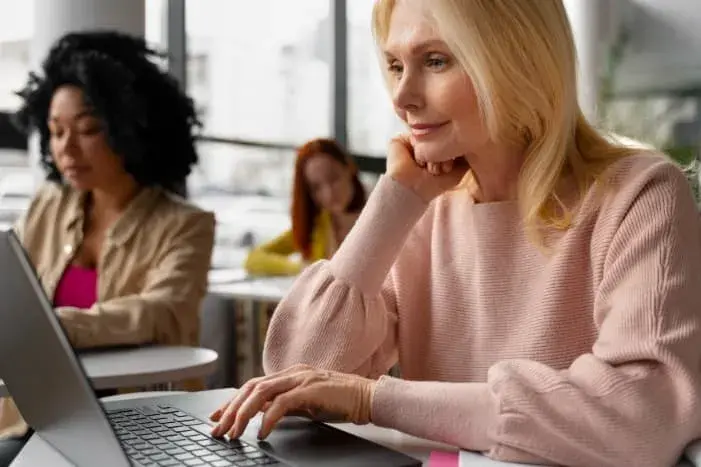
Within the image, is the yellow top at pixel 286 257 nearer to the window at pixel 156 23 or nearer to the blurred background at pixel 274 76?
the blurred background at pixel 274 76

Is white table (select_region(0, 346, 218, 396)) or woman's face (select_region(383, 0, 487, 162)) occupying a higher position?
woman's face (select_region(383, 0, 487, 162))

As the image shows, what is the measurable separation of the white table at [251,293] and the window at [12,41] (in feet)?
3.71

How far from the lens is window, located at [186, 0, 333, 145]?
4.51 meters

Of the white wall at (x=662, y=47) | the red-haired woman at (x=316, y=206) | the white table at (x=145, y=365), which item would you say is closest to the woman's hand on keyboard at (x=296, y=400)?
the white table at (x=145, y=365)

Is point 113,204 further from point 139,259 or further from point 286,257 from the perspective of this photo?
point 286,257

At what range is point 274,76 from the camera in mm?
5031

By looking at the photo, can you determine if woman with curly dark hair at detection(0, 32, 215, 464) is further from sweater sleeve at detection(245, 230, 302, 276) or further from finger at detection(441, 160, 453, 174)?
sweater sleeve at detection(245, 230, 302, 276)

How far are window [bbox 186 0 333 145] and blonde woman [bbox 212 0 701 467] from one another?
9.90ft

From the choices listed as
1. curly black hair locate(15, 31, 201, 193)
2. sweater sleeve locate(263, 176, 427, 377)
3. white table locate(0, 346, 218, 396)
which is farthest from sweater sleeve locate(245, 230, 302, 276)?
sweater sleeve locate(263, 176, 427, 377)

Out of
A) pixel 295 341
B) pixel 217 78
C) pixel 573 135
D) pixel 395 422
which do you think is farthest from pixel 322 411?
pixel 217 78

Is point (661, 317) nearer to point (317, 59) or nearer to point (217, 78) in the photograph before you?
point (217, 78)

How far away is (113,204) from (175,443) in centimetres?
147

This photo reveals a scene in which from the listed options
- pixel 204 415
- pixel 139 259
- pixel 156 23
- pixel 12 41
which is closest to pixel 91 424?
pixel 204 415

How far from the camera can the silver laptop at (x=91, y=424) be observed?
2.77ft
